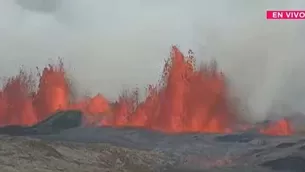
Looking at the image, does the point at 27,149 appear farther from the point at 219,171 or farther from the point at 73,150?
the point at 219,171

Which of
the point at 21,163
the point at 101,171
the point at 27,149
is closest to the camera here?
the point at 21,163

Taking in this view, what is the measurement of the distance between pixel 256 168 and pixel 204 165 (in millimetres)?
22145

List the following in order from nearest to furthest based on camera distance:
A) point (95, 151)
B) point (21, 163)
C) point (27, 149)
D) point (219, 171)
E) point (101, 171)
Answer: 1. point (21, 163)
2. point (101, 171)
3. point (27, 149)
4. point (219, 171)
5. point (95, 151)

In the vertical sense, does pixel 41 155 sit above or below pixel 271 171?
above

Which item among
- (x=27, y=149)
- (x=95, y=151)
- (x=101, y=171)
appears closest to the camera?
(x=101, y=171)

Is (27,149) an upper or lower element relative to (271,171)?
upper

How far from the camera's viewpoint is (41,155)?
156875 millimetres

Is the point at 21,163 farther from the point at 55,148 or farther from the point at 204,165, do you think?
the point at 204,165

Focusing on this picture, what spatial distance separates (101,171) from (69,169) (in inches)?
433

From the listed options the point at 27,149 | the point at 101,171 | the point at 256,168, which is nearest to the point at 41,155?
the point at 27,149

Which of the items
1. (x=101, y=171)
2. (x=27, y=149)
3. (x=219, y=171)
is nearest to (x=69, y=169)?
(x=101, y=171)

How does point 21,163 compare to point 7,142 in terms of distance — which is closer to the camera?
point 21,163

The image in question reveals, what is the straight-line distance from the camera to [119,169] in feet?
552

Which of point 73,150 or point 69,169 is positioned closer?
point 69,169
